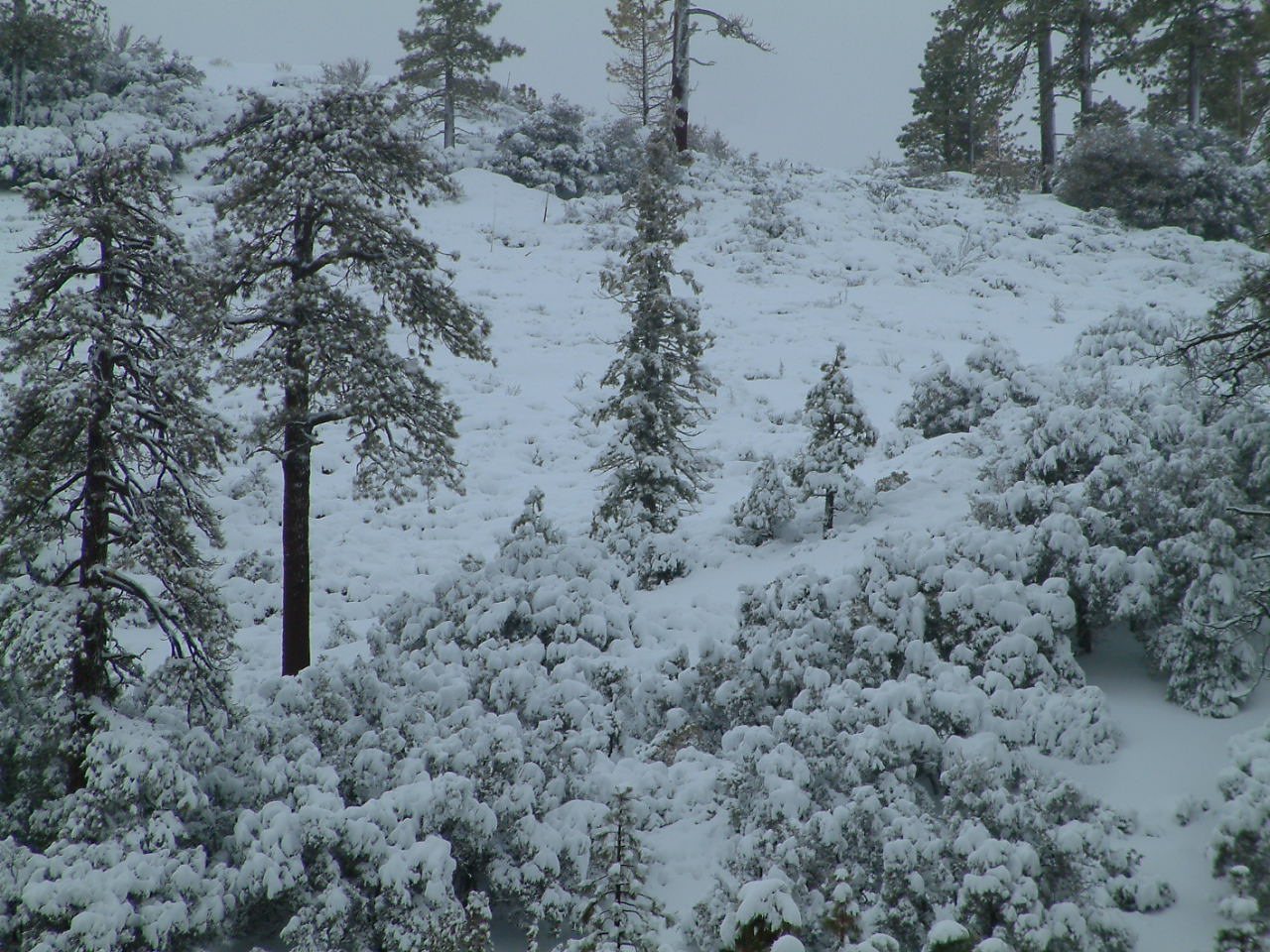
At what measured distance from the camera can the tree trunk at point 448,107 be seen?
122 feet

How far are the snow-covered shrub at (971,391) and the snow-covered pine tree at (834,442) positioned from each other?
11.5 feet

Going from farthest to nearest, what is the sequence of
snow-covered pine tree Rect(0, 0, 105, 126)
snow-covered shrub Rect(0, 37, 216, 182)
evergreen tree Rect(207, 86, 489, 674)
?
snow-covered pine tree Rect(0, 0, 105, 126), snow-covered shrub Rect(0, 37, 216, 182), evergreen tree Rect(207, 86, 489, 674)

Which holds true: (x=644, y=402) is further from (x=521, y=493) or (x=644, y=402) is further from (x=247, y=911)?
(x=247, y=911)

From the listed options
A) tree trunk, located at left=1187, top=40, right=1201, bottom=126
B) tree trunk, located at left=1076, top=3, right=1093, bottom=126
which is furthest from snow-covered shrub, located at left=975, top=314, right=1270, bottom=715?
tree trunk, located at left=1187, top=40, right=1201, bottom=126

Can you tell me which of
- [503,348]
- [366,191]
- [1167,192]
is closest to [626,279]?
[366,191]

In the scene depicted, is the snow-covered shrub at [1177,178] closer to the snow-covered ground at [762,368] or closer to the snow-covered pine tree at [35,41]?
the snow-covered ground at [762,368]

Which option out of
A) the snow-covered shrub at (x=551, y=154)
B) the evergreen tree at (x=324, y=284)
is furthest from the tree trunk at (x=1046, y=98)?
the evergreen tree at (x=324, y=284)

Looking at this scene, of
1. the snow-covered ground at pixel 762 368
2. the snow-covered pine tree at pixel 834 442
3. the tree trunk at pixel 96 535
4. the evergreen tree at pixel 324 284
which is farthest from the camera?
the snow-covered pine tree at pixel 834 442

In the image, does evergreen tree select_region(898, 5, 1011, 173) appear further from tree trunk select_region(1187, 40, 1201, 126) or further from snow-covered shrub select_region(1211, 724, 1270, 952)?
snow-covered shrub select_region(1211, 724, 1270, 952)

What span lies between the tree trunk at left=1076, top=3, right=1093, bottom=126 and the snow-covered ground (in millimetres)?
4306

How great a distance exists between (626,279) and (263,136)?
619cm

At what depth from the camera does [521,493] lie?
1759 cm

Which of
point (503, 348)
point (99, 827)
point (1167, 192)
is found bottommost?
point (99, 827)

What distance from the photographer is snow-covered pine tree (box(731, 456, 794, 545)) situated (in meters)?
13.3
